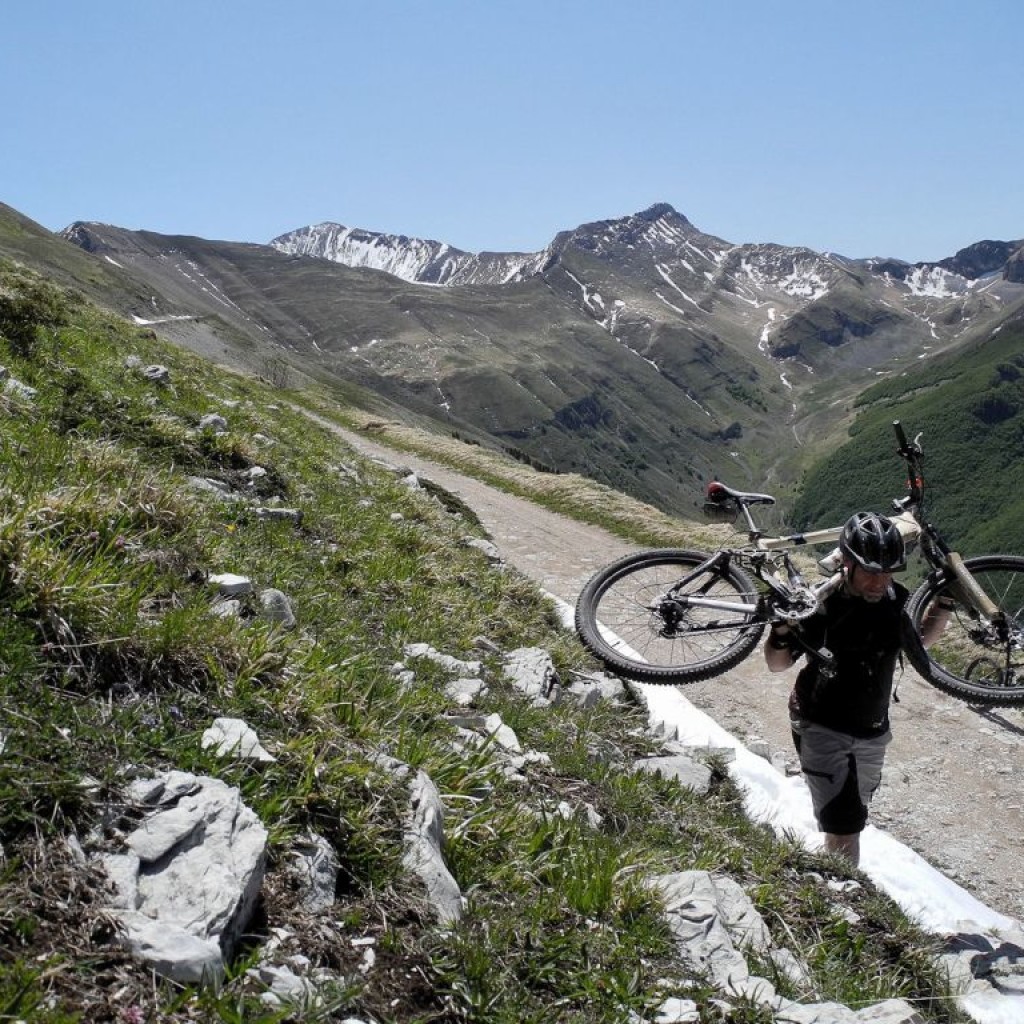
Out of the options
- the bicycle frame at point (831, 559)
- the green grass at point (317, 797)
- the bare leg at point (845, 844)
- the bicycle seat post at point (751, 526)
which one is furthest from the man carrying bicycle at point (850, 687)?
the bicycle seat post at point (751, 526)

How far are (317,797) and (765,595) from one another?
587cm

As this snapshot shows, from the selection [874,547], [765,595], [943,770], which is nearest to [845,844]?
[765,595]

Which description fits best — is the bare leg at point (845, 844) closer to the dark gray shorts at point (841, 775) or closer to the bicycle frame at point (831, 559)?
the dark gray shorts at point (841, 775)

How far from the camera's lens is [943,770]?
1122cm

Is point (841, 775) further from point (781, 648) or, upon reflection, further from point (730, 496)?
point (730, 496)

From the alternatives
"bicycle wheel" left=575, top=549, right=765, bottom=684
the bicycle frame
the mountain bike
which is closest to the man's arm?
the mountain bike

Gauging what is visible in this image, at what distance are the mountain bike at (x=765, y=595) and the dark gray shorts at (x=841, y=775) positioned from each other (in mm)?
1026

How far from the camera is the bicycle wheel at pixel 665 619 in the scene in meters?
8.49

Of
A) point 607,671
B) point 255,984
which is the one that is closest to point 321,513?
point 607,671

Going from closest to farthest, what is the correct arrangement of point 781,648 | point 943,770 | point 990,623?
point 781,648
point 990,623
point 943,770

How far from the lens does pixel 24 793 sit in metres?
2.97

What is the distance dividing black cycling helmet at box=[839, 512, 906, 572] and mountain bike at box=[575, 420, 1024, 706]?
0.52 meters

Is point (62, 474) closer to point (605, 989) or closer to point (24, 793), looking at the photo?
point (24, 793)

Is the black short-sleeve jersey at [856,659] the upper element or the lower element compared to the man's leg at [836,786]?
upper
